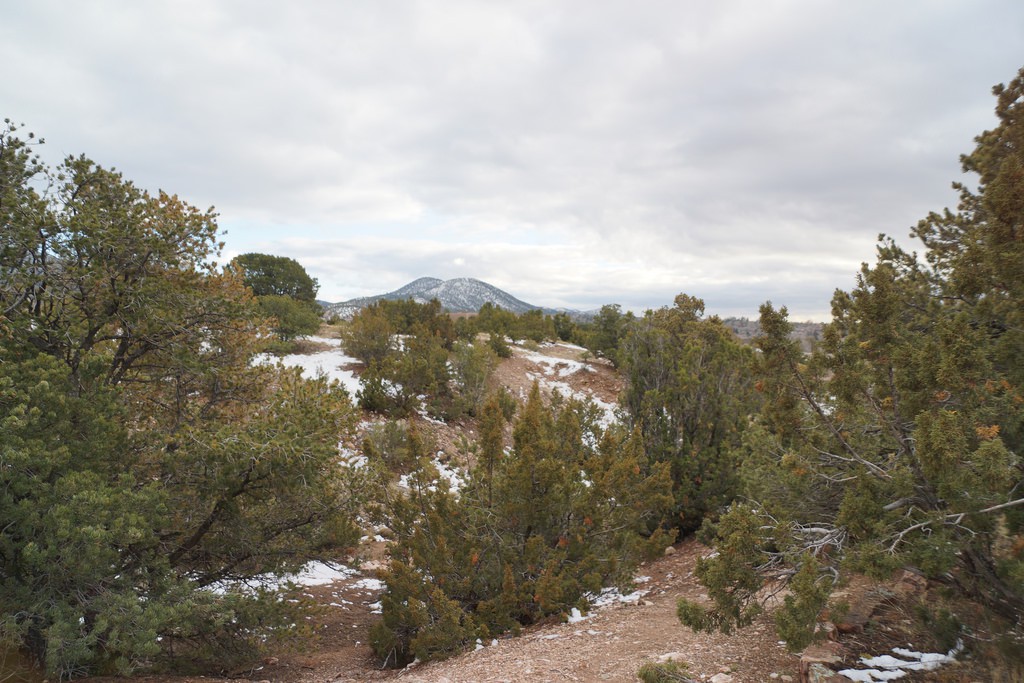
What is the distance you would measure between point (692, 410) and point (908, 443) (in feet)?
19.3

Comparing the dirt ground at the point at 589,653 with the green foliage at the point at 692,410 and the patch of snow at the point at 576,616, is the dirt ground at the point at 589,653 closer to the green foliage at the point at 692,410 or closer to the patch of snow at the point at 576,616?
the patch of snow at the point at 576,616

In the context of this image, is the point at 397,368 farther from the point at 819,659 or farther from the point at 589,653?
the point at 819,659

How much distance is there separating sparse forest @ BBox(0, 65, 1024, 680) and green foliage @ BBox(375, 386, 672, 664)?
0.04 metres

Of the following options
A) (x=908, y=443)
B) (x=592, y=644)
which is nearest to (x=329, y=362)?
(x=592, y=644)

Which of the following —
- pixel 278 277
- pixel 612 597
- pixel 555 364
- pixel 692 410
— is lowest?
pixel 612 597

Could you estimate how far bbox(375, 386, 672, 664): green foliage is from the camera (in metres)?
6.12

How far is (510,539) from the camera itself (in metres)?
6.65

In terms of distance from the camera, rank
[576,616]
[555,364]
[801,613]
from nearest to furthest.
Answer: [801,613] < [576,616] < [555,364]

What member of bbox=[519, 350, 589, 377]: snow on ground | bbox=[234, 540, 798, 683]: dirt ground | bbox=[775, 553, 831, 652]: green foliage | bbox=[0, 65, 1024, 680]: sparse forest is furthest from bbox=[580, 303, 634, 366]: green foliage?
bbox=[775, 553, 831, 652]: green foliage

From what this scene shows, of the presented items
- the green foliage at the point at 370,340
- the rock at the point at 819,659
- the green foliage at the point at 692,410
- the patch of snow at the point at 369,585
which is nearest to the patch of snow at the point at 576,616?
the rock at the point at 819,659

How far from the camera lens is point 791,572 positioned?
4.02 metres

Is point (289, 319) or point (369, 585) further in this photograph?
point (289, 319)

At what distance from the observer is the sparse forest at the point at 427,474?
363 centimetres

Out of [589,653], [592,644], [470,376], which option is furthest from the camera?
[470,376]
